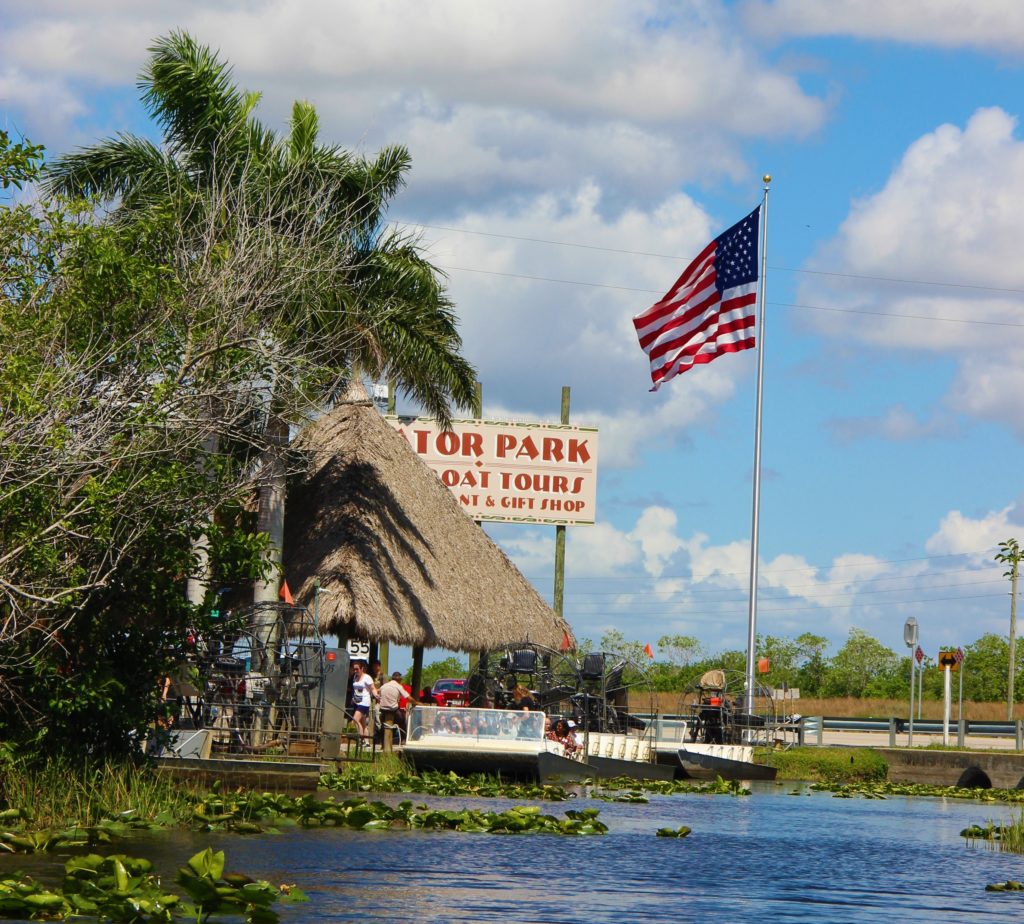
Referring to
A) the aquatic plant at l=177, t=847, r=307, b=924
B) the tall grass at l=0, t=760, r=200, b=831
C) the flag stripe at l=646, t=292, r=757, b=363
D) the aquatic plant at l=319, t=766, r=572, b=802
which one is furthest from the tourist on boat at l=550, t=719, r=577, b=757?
the aquatic plant at l=177, t=847, r=307, b=924

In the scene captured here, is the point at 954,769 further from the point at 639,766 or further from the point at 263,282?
the point at 263,282

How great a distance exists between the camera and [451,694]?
39.1 m

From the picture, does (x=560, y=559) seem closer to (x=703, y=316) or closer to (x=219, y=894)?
(x=703, y=316)

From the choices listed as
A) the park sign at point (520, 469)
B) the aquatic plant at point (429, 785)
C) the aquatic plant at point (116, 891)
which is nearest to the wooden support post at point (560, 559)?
the park sign at point (520, 469)

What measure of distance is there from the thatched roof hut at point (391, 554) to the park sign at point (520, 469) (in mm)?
7460

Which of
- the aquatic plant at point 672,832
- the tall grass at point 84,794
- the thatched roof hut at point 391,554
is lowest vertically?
the aquatic plant at point 672,832

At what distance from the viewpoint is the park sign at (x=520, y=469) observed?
161 feet

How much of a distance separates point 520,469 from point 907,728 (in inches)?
529

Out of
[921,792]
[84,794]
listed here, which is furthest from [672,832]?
[921,792]

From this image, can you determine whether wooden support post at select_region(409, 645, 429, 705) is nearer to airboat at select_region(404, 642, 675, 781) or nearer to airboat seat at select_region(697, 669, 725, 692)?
airboat at select_region(404, 642, 675, 781)

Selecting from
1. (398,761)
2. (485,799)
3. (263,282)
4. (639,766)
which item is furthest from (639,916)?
(639,766)

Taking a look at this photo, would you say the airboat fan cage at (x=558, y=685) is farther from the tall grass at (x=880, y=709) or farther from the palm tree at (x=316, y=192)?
the tall grass at (x=880, y=709)

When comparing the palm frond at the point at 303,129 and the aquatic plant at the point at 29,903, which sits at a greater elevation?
the palm frond at the point at 303,129

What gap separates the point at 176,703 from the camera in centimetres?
2008
